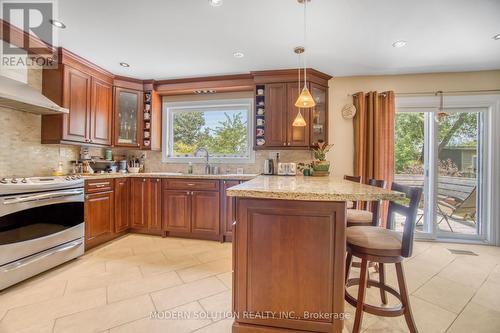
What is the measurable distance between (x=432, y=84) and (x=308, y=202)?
352 cm

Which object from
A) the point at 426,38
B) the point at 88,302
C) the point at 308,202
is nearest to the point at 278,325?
the point at 308,202

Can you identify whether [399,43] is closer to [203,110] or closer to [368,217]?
[368,217]

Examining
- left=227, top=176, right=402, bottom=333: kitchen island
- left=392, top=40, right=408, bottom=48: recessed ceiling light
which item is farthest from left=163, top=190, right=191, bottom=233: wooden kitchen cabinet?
left=392, top=40, right=408, bottom=48: recessed ceiling light

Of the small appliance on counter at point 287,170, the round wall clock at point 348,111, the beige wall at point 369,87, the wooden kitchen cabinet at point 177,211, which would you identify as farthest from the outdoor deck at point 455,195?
the wooden kitchen cabinet at point 177,211

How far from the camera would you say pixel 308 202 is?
145cm

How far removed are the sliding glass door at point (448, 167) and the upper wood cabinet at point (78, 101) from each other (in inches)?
179

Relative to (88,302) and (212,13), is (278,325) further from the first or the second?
(212,13)

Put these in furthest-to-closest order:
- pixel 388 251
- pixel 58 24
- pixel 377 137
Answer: pixel 377 137
pixel 58 24
pixel 388 251

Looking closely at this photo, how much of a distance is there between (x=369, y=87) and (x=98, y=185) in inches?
166

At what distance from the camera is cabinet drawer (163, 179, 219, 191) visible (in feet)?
11.1

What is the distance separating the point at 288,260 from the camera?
4.84ft

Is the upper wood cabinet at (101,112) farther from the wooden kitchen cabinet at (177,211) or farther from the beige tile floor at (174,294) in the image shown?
the beige tile floor at (174,294)

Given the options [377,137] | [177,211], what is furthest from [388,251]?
[177,211]

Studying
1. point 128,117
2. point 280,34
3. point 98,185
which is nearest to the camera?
point 280,34
